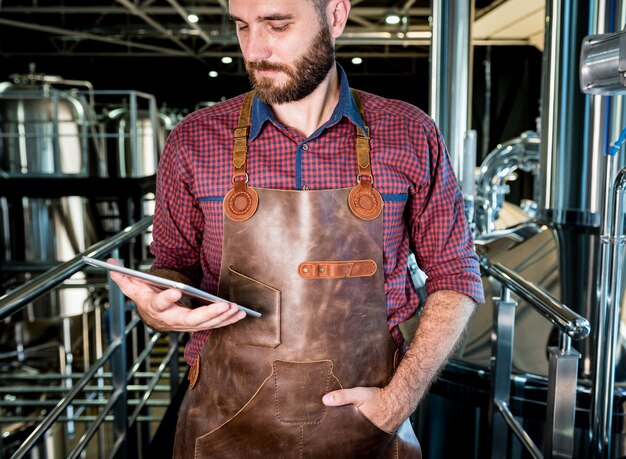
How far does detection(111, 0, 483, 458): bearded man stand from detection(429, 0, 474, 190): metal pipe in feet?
4.91

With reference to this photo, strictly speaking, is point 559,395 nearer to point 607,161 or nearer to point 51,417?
point 607,161

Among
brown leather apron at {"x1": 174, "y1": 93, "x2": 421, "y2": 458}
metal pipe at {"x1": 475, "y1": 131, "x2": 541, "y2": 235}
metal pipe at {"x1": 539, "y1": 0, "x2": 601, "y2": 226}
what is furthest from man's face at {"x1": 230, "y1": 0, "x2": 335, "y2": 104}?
metal pipe at {"x1": 475, "y1": 131, "x2": 541, "y2": 235}

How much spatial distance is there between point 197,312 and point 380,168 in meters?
0.46

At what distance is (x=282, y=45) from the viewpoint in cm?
122

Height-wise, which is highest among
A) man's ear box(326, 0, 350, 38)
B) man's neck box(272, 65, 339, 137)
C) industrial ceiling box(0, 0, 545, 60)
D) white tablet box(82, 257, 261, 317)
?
industrial ceiling box(0, 0, 545, 60)

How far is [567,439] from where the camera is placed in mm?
1445

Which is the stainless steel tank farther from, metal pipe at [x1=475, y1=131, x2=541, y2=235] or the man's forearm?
the man's forearm

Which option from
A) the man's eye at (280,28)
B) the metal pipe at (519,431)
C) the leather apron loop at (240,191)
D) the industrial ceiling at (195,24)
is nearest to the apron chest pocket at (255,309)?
the leather apron loop at (240,191)

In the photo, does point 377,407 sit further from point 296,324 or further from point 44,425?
point 44,425

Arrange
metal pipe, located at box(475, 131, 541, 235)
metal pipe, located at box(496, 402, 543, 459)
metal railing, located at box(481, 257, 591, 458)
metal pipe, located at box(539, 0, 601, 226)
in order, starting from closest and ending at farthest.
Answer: metal railing, located at box(481, 257, 591, 458) < metal pipe, located at box(496, 402, 543, 459) < metal pipe, located at box(539, 0, 601, 226) < metal pipe, located at box(475, 131, 541, 235)

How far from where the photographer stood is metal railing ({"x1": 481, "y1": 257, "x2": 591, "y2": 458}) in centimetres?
142

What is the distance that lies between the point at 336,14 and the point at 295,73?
5.9 inches

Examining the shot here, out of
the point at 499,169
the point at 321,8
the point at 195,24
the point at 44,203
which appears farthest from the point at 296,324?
the point at 195,24

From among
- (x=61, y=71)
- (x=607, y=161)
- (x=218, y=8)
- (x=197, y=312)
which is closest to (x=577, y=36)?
(x=607, y=161)
